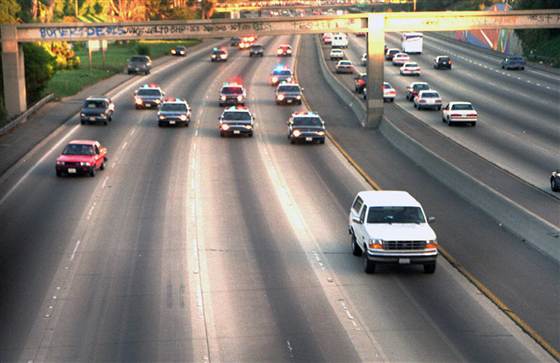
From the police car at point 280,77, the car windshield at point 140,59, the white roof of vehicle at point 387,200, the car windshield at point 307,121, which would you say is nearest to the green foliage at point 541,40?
the police car at point 280,77

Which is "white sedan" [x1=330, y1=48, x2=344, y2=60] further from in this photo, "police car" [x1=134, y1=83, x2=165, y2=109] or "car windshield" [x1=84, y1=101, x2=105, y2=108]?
"car windshield" [x1=84, y1=101, x2=105, y2=108]

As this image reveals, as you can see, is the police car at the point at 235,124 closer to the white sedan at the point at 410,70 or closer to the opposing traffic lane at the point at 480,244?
the opposing traffic lane at the point at 480,244

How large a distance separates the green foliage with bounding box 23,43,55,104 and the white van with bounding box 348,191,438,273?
47.2 metres

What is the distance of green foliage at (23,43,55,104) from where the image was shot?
2815 inches

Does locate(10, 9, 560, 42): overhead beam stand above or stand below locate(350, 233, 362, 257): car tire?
above

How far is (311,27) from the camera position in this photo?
63.8 metres

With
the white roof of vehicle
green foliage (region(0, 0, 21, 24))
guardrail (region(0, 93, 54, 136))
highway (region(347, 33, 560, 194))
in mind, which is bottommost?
highway (region(347, 33, 560, 194))

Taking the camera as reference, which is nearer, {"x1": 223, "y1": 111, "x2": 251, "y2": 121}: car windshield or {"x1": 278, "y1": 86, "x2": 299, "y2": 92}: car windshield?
{"x1": 223, "y1": 111, "x2": 251, "y2": 121}: car windshield

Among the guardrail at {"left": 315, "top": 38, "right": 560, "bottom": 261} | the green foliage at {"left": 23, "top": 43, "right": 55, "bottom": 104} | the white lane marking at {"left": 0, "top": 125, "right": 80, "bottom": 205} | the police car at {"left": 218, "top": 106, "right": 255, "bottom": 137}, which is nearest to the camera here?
the guardrail at {"left": 315, "top": 38, "right": 560, "bottom": 261}

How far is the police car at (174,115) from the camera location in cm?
6019

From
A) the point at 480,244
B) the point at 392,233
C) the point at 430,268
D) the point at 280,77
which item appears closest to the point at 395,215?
the point at 392,233

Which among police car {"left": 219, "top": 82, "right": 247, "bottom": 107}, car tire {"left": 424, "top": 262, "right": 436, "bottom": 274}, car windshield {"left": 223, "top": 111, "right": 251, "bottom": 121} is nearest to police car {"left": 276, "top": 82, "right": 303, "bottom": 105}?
police car {"left": 219, "top": 82, "right": 247, "bottom": 107}

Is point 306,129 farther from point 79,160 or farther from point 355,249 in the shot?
point 355,249

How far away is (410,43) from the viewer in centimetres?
12031
